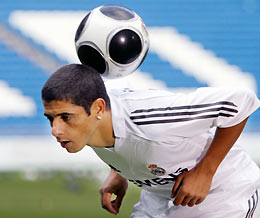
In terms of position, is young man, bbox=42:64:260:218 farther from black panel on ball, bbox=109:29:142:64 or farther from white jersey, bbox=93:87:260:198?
black panel on ball, bbox=109:29:142:64

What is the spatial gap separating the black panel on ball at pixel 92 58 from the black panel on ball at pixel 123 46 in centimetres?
6

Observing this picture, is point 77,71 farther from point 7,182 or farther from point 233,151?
point 7,182

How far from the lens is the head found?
113 inches

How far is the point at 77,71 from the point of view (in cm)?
292

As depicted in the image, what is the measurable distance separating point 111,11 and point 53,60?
15.0ft

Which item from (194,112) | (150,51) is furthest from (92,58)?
(150,51)

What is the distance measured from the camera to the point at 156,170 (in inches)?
122

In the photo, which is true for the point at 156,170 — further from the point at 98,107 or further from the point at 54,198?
the point at 54,198

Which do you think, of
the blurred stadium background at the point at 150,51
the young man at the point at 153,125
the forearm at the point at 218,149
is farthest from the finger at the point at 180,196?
the blurred stadium background at the point at 150,51

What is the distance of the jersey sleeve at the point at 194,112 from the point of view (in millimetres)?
2910

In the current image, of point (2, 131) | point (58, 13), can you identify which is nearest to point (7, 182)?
point (2, 131)

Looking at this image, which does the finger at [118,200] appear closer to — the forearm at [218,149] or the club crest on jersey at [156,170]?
the club crest on jersey at [156,170]

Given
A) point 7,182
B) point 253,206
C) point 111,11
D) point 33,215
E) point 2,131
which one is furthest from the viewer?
point 2,131

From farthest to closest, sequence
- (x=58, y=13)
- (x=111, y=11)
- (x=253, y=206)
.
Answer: (x=58, y=13) < (x=253, y=206) < (x=111, y=11)
